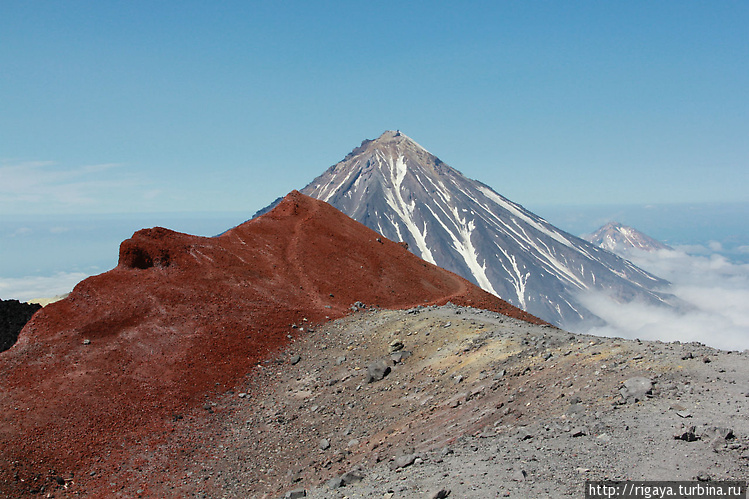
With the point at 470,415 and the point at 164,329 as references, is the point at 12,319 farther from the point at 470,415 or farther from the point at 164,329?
the point at 470,415

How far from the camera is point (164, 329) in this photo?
29.1 m

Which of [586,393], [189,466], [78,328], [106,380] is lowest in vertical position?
[189,466]

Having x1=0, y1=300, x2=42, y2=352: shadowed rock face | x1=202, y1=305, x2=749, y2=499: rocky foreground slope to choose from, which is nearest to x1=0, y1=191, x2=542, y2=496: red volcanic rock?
x1=202, y1=305, x2=749, y2=499: rocky foreground slope

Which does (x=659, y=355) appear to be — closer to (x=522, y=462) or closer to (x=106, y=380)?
(x=522, y=462)

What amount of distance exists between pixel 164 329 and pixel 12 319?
17.4 metres

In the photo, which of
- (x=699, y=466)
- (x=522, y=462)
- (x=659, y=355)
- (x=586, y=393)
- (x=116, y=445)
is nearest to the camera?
(x=699, y=466)

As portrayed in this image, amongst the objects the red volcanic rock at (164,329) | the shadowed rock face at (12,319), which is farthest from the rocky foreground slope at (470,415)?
the shadowed rock face at (12,319)

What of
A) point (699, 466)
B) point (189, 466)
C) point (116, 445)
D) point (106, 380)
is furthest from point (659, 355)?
point (106, 380)

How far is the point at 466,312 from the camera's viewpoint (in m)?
29.0

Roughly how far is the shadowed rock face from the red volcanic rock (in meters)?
9.32

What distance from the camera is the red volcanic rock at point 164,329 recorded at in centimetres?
2170

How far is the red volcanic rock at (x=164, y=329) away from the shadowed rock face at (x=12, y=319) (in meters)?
9.32

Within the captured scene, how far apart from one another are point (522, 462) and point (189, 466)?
13499 millimetres

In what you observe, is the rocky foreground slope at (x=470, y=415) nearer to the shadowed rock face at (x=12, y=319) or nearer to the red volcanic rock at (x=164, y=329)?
the red volcanic rock at (x=164, y=329)
